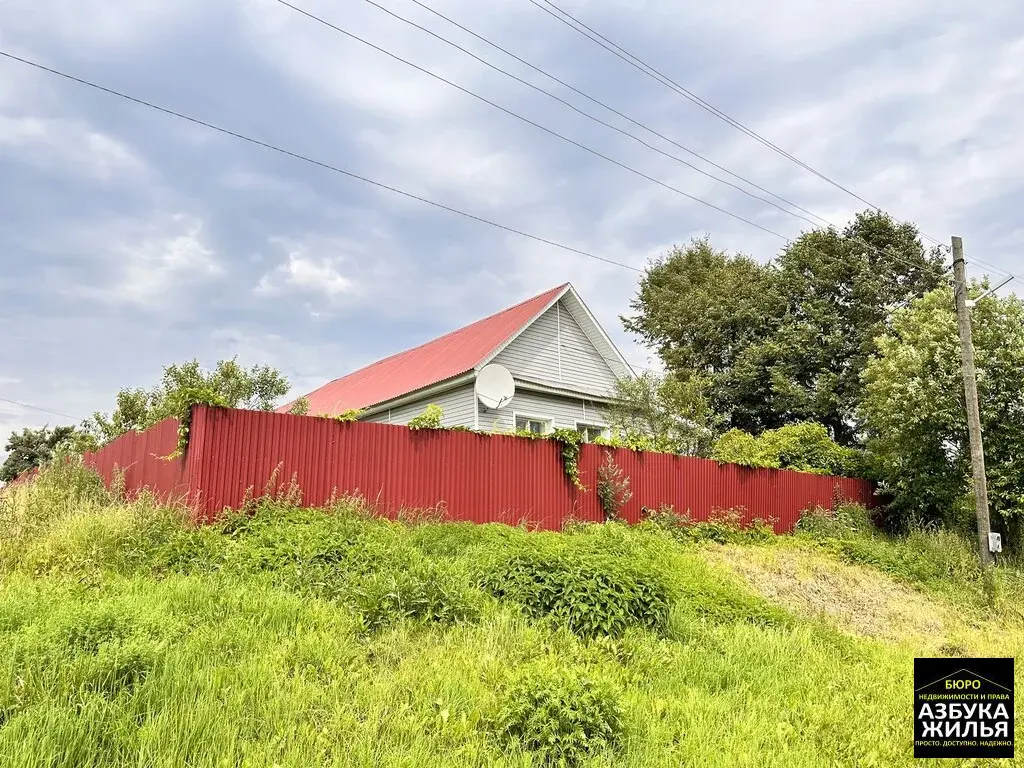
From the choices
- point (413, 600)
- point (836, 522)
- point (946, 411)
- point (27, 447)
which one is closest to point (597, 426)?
point (836, 522)

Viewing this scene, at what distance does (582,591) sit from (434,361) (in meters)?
12.0

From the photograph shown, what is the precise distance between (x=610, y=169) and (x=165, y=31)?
23.7 feet

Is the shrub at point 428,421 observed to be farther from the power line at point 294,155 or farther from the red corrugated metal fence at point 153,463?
the power line at point 294,155

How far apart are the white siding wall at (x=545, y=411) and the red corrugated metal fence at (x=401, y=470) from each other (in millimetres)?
3439

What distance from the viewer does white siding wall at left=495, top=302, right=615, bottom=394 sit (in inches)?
594

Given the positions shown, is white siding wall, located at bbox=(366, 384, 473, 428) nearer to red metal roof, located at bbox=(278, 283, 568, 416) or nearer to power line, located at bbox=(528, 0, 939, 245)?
red metal roof, located at bbox=(278, 283, 568, 416)

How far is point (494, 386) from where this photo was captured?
13.3 meters

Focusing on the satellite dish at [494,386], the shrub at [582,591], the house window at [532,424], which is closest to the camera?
the shrub at [582,591]

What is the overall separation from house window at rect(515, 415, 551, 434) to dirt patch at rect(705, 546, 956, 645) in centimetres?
555

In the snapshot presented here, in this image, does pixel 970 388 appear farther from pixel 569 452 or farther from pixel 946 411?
pixel 569 452

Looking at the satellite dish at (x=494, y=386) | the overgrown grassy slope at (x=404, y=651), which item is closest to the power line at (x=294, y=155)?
the satellite dish at (x=494, y=386)

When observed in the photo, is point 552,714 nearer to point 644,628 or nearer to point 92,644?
point 644,628

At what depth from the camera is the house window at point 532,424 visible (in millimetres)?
14875

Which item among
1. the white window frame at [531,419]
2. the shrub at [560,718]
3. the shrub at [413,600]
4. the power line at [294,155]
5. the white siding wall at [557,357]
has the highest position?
the power line at [294,155]
